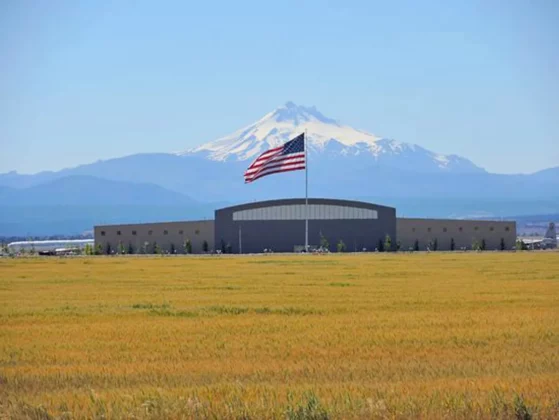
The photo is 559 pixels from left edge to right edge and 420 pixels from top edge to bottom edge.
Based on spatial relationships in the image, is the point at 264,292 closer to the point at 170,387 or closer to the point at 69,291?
the point at 69,291

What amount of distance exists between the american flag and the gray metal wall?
27.2 metres

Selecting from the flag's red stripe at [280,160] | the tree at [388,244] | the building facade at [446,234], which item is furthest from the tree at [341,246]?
the flag's red stripe at [280,160]

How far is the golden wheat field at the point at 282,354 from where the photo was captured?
15508 millimetres

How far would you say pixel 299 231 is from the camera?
386 feet

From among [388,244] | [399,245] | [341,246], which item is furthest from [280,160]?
[399,245]

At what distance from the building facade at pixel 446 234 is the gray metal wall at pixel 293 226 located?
197 cm

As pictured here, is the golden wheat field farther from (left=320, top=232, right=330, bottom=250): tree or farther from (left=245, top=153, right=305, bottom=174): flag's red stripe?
(left=320, top=232, right=330, bottom=250): tree

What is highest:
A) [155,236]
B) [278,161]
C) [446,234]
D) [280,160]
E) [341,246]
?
[280,160]

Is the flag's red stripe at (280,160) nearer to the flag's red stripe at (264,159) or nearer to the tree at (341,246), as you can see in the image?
the flag's red stripe at (264,159)

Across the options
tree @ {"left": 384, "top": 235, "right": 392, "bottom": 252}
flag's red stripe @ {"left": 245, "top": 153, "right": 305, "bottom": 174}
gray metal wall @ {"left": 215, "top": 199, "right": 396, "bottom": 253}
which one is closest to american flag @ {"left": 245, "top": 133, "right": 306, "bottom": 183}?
flag's red stripe @ {"left": 245, "top": 153, "right": 305, "bottom": 174}

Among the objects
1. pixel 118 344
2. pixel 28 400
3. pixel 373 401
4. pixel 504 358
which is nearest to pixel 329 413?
pixel 373 401

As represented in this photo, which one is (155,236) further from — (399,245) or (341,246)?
(399,245)

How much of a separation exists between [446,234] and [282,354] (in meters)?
100

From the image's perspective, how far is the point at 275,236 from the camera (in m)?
117
